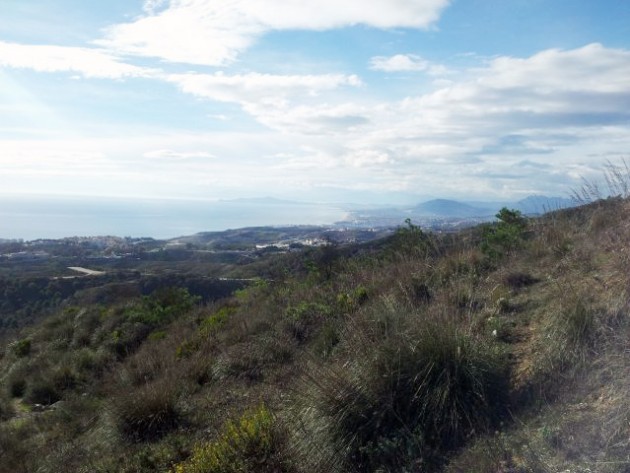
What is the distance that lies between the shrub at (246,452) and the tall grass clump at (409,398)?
0.35m

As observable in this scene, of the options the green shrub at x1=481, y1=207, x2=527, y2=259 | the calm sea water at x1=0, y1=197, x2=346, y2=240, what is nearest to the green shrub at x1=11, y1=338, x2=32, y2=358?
the green shrub at x1=481, y1=207, x2=527, y2=259

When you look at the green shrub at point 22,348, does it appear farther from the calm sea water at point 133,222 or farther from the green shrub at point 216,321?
the calm sea water at point 133,222

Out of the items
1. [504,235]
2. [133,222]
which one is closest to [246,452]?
[504,235]

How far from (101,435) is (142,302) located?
28.3ft

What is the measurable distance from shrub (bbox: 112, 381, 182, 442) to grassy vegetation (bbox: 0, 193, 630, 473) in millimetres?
15

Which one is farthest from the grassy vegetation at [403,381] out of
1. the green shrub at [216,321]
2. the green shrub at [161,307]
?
the green shrub at [161,307]

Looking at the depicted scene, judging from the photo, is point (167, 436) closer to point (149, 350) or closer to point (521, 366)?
point (521, 366)

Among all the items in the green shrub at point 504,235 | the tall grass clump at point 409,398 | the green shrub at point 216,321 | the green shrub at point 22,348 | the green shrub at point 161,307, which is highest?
the green shrub at point 504,235

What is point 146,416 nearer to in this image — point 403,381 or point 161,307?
point 403,381

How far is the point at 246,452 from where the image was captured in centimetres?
401

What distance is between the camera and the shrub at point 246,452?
3.89m

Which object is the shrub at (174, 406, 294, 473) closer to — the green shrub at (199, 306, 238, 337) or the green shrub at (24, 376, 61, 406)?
the green shrub at (199, 306, 238, 337)

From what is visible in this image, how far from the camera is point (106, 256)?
5672 centimetres

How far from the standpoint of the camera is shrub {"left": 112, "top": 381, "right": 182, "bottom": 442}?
5.41 meters
